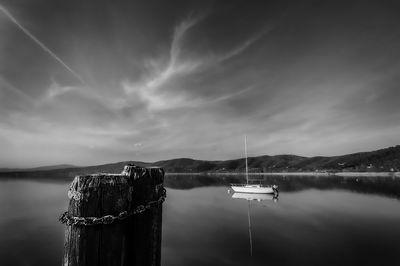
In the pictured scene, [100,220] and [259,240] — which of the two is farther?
[259,240]

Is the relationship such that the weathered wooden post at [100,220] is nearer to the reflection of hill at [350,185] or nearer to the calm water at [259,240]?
the calm water at [259,240]

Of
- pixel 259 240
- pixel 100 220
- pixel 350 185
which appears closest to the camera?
pixel 100 220

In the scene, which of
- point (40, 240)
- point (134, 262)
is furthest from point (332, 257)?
point (40, 240)

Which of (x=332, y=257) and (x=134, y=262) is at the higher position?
(x=134, y=262)

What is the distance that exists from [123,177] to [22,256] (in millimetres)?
26774

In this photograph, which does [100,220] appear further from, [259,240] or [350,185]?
[350,185]

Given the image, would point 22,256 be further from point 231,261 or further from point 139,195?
point 139,195

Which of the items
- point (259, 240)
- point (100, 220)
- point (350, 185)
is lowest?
point (350, 185)

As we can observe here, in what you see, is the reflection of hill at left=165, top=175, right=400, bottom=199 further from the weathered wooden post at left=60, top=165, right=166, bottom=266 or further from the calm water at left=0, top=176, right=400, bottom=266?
the weathered wooden post at left=60, top=165, right=166, bottom=266

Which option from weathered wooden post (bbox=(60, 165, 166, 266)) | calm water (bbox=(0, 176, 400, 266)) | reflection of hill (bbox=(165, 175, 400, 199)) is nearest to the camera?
weathered wooden post (bbox=(60, 165, 166, 266))

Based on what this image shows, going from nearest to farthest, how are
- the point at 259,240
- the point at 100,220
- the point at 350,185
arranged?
the point at 100,220, the point at 259,240, the point at 350,185

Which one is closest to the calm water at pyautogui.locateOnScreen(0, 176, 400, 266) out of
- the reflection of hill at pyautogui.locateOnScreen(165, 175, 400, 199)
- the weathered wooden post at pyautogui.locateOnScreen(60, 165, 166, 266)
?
the weathered wooden post at pyautogui.locateOnScreen(60, 165, 166, 266)

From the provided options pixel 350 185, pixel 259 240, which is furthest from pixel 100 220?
pixel 350 185

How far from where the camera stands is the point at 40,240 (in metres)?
25.6
